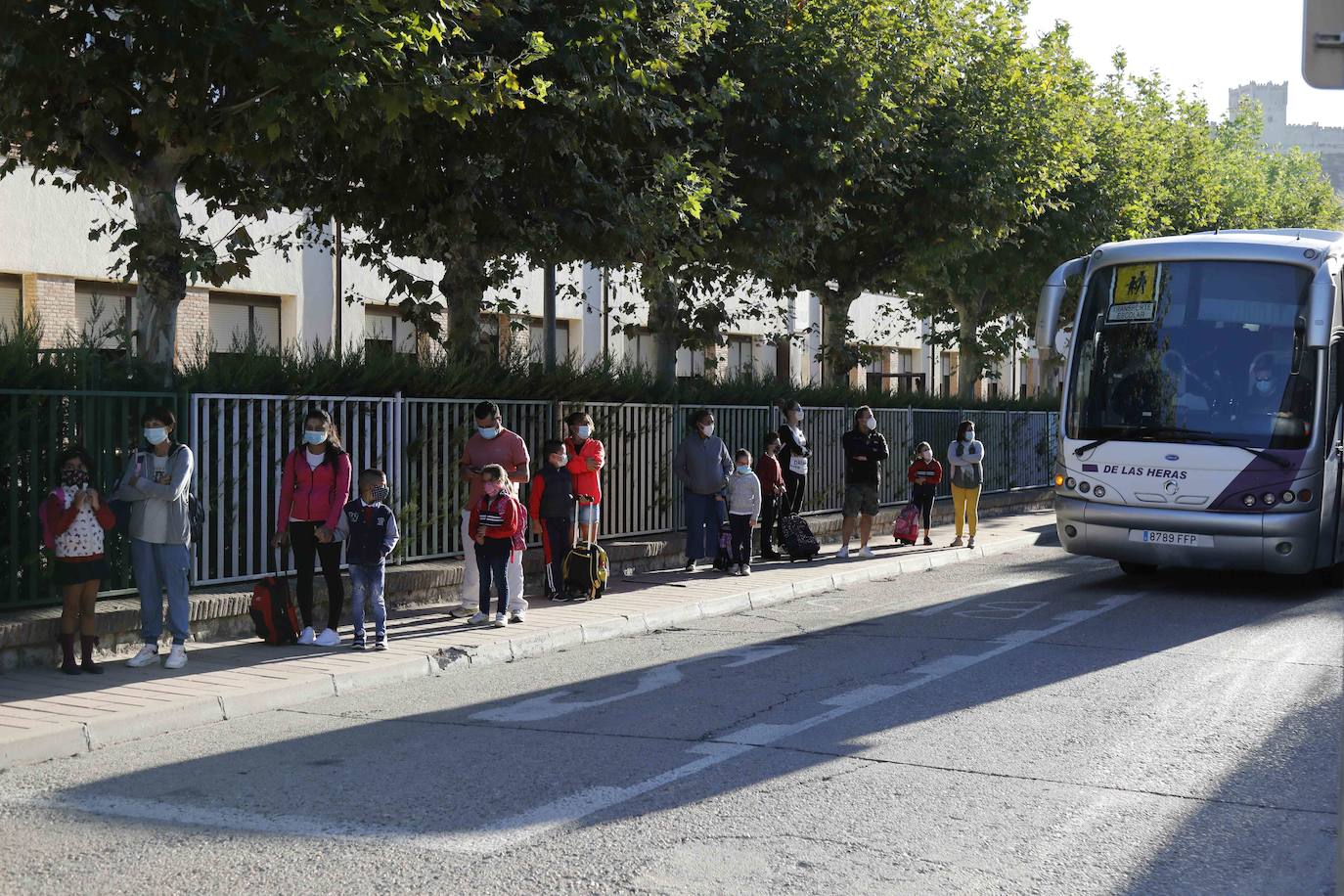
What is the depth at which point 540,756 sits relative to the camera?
716 centimetres

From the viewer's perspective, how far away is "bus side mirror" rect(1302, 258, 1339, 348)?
534 inches

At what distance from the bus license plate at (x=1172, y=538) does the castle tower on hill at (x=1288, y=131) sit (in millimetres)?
163201

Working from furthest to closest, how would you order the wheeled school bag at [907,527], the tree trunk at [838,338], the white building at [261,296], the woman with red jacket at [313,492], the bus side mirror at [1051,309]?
the tree trunk at [838,338] → the white building at [261,296] → the wheeled school bag at [907,527] → the bus side mirror at [1051,309] → the woman with red jacket at [313,492]

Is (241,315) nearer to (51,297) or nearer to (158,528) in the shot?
(51,297)

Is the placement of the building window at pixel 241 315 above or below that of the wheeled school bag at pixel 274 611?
above

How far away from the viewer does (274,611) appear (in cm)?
1060

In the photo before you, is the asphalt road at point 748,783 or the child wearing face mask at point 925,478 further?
the child wearing face mask at point 925,478

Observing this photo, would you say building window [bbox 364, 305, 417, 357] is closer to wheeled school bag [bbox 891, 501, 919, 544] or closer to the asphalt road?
wheeled school bag [bbox 891, 501, 919, 544]

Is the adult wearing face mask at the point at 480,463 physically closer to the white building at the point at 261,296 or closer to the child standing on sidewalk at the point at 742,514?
the white building at the point at 261,296

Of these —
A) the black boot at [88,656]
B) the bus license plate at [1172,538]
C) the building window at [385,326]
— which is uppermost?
the building window at [385,326]

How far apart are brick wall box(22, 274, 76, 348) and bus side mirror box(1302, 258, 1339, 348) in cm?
1655

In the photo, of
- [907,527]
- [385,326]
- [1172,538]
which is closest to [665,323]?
[907,527]

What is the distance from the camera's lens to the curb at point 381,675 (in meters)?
7.54

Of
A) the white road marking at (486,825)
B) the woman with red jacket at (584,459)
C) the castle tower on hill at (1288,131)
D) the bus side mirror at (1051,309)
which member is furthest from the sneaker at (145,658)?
the castle tower on hill at (1288,131)
